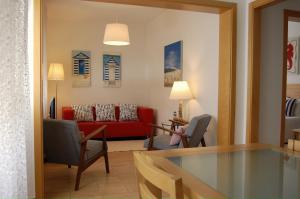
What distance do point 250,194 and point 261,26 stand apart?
8.21 ft

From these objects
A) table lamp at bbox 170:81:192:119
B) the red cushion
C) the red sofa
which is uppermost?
table lamp at bbox 170:81:192:119

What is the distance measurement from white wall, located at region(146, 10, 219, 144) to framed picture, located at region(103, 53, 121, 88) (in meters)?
0.86

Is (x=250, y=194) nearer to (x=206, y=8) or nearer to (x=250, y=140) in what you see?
(x=250, y=140)

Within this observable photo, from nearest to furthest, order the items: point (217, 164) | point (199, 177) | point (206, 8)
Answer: point (199, 177) → point (217, 164) → point (206, 8)

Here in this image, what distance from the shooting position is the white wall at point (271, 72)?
3.34 m

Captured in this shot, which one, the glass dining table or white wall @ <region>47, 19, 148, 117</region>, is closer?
the glass dining table

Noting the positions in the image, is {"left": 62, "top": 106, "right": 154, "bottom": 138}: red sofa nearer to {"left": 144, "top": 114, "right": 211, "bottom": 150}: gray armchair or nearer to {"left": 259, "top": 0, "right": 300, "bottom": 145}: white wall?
{"left": 144, "top": 114, "right": 211, "bottom": 150}: gray armchair

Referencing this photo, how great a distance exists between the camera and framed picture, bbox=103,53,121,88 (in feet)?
22.4

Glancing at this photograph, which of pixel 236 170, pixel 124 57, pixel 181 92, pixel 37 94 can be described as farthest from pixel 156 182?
pixel 124 57

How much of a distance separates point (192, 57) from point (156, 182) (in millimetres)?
4008

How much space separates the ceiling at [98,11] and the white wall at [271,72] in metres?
2.81

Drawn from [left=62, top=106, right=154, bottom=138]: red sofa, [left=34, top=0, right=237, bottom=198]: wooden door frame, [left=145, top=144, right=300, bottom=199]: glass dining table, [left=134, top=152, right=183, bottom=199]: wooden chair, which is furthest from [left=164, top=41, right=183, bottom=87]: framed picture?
[left=134, top=152, right=183, bottom=199]: wooden chair

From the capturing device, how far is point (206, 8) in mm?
3260

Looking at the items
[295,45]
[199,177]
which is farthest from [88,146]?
[295,45]
